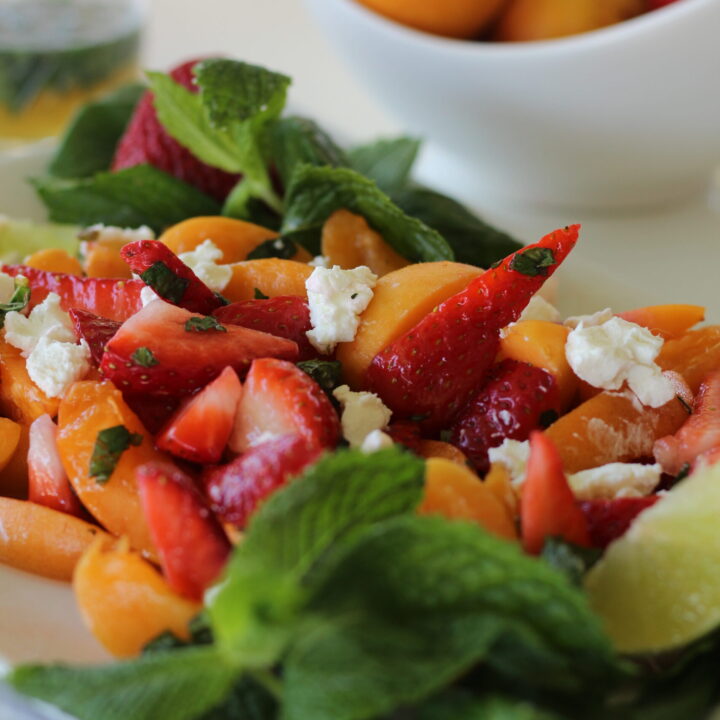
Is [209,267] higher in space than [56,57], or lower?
higher

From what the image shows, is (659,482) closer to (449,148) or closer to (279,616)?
(279,616)

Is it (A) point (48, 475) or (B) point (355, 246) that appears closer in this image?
(A) point (48, 475)

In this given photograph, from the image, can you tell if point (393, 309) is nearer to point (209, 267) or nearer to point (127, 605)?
point (209, 267)

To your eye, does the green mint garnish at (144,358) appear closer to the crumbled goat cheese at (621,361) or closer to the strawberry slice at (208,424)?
the strawberry slice at (208,424)

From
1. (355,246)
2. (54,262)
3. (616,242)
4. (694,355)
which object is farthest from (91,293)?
(616,242)

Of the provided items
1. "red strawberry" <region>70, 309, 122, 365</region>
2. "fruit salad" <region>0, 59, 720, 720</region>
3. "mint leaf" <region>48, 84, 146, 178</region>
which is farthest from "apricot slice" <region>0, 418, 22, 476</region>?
"mint leaf" <region>48, 84, 146, 178</region>

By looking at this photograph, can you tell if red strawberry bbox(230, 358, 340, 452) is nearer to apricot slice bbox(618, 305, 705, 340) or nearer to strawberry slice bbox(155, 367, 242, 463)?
strawberry slice bbox(155, 367, 242, 463)
